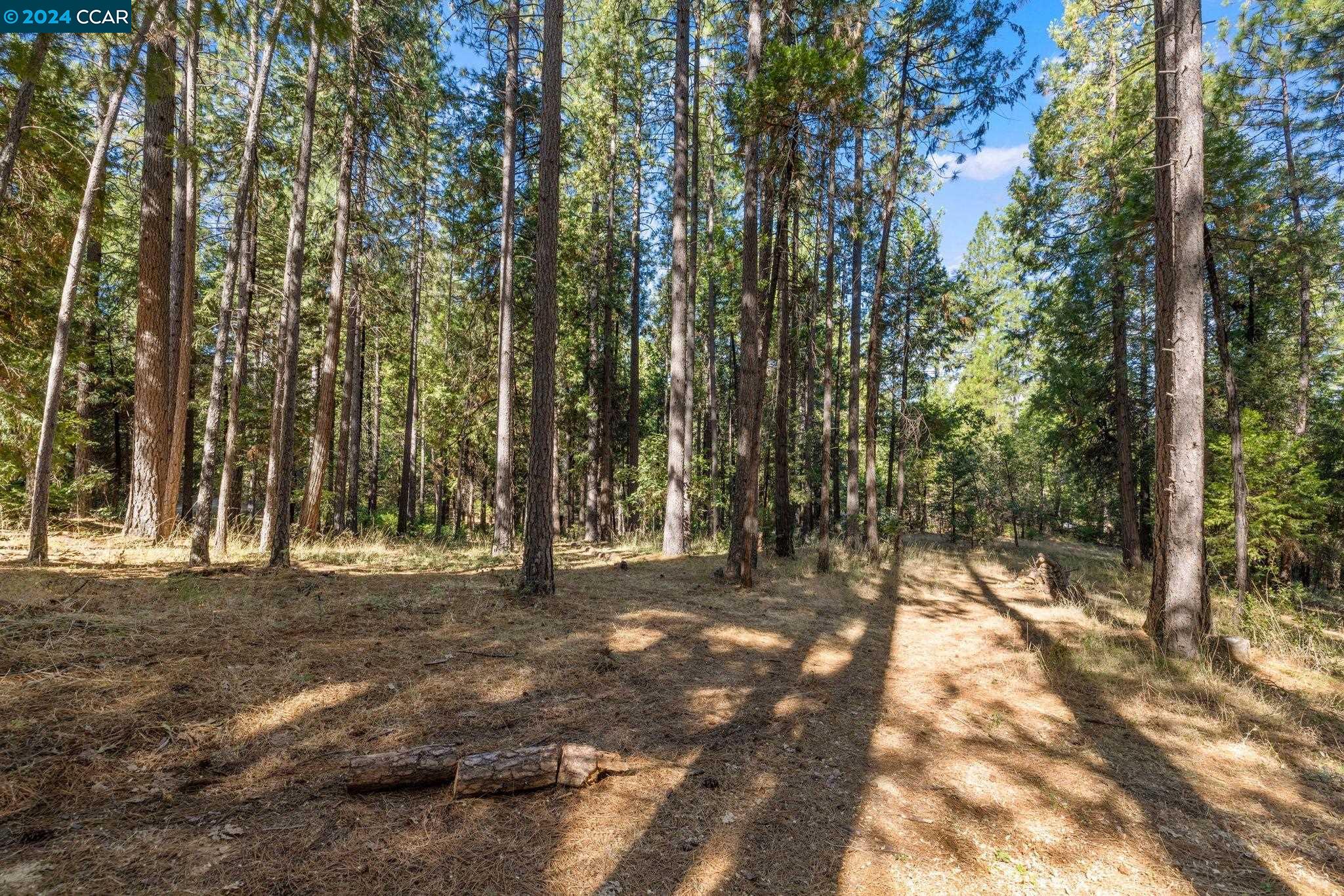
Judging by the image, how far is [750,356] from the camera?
29.7ft

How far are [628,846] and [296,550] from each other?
35.8ft

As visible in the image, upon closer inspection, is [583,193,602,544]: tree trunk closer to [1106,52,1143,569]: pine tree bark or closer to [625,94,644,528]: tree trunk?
[625,94,644,528]: tree trunk

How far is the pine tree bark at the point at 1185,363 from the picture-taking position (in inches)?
242

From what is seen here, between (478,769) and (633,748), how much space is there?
109cm

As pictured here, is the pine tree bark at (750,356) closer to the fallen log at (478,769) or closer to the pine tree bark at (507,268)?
the pine tree bark at (507,268)

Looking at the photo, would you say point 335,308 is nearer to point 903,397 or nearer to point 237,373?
point 237,373

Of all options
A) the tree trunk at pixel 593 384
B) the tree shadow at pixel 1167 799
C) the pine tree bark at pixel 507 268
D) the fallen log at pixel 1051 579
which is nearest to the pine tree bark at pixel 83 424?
the pine tree bark at pixel 507 268

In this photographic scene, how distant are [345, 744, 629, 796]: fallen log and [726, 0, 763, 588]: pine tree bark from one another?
20.5ft

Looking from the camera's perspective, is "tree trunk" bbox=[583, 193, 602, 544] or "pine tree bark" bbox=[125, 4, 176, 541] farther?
"tree trunk" bbox=[583, 193, 602, 544]

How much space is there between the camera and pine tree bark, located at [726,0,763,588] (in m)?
9.04

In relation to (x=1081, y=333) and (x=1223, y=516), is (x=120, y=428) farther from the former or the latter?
(x=1223, y=516)

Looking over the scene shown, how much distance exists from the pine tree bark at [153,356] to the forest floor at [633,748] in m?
2.88

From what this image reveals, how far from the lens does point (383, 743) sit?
344 cm

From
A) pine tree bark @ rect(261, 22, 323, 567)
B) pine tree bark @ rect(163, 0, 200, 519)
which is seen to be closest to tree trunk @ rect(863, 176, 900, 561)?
pine tree bark @ rect(261, 22, 323, 567)
